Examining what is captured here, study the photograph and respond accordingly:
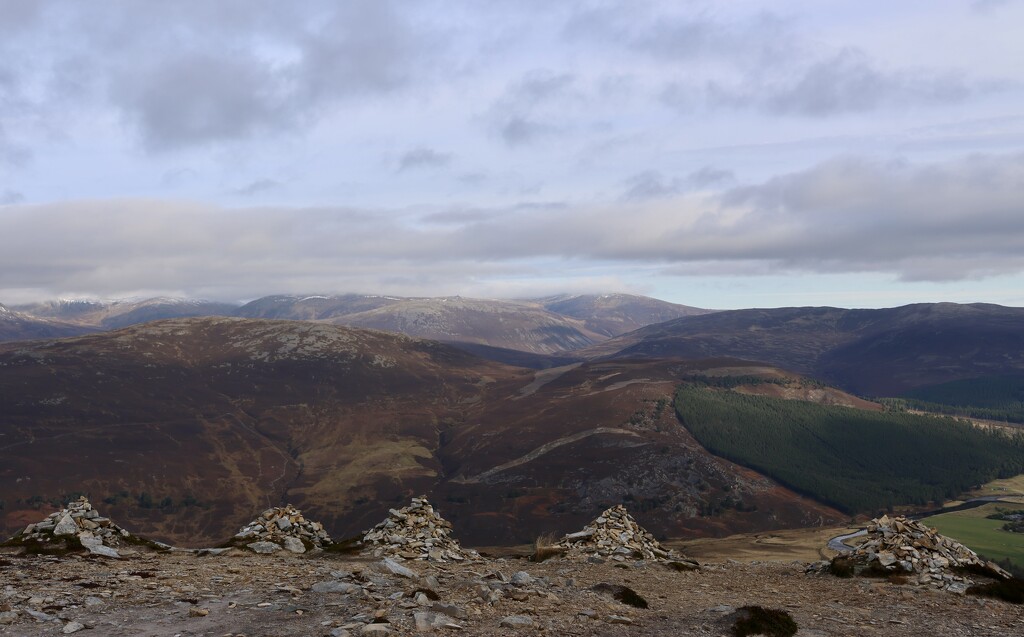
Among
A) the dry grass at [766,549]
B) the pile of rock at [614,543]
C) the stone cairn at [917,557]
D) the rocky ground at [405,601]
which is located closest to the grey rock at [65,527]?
the rocky ground at [405,601]

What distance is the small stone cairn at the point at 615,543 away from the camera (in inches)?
1490

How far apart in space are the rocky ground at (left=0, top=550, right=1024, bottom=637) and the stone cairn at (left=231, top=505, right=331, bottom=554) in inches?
93.5

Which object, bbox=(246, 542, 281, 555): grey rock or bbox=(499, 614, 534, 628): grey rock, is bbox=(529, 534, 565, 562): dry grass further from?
bbox=(499, 614, 534, 628): grey rock

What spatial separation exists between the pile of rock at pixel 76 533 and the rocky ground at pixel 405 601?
1882 mm

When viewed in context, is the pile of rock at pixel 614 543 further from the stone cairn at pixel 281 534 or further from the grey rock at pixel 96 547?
the grey rock at pixel 96 547

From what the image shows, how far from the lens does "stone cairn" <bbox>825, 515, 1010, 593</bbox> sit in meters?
29.5

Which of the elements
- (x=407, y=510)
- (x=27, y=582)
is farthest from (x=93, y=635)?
(x=407, y=510)

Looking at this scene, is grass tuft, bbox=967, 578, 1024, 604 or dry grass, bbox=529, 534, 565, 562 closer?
grass tuft, bbox=967, 578, 1024, 604

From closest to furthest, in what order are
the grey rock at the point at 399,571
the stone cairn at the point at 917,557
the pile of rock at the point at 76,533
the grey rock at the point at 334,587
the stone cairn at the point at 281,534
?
1. the grey rock at the point at 334,587
2. the grey rock at the point at 399,571
3. the stone cairn at the point at 917,557
4. the pile of rock at the point at 76,533
5. the stone cairn at the point at 281,534

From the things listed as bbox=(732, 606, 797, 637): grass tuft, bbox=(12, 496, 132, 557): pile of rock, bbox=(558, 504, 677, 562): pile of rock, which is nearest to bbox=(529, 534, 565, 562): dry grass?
bbox=(558, 504, 677, 562): pile of rock

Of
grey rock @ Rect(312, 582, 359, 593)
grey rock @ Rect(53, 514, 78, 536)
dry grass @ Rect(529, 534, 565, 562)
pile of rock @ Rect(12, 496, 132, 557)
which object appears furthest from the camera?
dry grass @ Rect(529, 534, 565, 562)

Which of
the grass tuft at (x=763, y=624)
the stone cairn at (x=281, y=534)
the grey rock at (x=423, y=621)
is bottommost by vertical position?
the stone cairn at (x=281, y=534)

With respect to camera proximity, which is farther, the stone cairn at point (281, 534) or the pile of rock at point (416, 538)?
the stone cairn at point (281, 534)

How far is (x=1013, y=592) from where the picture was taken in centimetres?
2672
